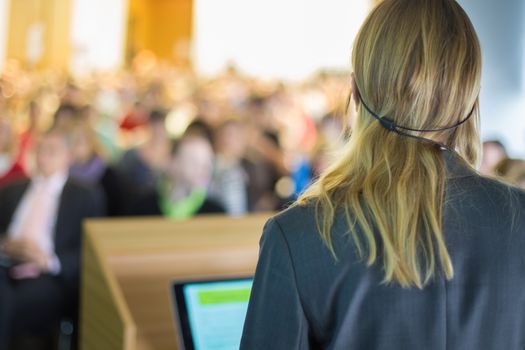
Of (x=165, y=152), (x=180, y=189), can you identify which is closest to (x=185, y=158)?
(x=180, y=189)

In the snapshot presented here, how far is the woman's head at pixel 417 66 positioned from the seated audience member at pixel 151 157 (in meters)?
4.03

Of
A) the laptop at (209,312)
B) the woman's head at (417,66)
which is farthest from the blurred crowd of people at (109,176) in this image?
the laptop at (209,312)

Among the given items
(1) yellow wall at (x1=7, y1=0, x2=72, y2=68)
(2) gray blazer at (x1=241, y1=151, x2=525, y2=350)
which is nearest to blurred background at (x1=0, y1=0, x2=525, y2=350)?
(2) gray blazer at (x1=241, y1=151, x2=525, y2=350)

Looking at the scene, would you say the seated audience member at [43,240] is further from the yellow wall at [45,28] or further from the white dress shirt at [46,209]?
the yellow wall at [45,28]

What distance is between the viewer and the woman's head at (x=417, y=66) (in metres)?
0.98

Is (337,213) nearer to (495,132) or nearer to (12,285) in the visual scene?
(495,132)

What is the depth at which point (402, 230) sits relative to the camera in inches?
37.4

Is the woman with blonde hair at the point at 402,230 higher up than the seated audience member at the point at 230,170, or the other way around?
the woman with blonde hair at the point at 402,230

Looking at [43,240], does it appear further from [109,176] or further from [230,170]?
[230,170]

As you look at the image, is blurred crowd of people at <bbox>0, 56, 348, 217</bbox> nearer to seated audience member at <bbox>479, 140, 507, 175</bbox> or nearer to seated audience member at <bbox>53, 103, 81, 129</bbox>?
seated audience member at <bbox>53, 103, 81, 129</bbox>

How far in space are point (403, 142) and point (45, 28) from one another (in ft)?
59.2

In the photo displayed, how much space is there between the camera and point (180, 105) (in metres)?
9.52

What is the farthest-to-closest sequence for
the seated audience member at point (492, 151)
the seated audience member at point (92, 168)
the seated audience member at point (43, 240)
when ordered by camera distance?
the seated audience member at point (92, 168) < the seated audience member at point (43, 240) < the seated audience member at point (492, 151)

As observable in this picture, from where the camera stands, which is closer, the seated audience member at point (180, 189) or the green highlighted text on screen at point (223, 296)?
the green highlighted text on screen at point (223, 296)
